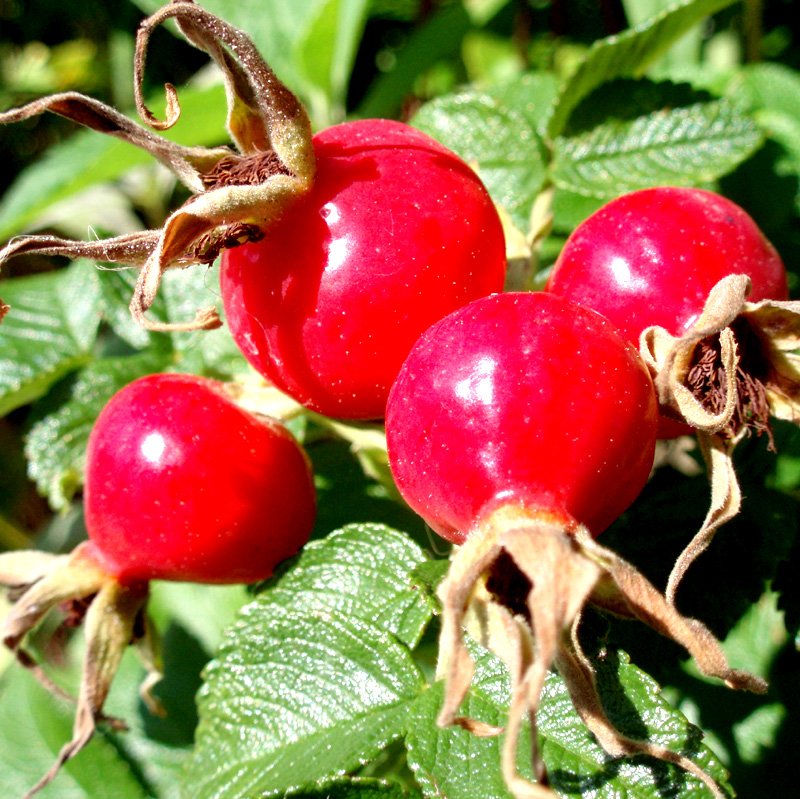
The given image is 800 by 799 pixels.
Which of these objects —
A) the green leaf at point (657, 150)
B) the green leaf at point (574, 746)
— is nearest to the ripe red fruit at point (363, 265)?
the green leaf at point (574, 746)

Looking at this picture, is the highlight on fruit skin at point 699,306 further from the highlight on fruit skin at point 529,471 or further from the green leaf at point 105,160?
the green leaf at point 105,160

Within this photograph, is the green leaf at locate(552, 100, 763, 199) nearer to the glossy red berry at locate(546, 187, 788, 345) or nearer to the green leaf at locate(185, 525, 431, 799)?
the glossy red berry at locate(546, 187, 788, 345)

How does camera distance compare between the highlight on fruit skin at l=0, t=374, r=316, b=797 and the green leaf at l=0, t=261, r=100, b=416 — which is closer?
the highlight on fruit skin at l=0, t=374, r=316, b=797

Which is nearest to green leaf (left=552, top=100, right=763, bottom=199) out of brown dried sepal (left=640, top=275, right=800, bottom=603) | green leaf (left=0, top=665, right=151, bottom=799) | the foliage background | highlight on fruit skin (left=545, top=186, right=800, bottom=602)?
the foliage background

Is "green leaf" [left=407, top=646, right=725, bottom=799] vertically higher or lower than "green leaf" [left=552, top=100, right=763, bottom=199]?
lower

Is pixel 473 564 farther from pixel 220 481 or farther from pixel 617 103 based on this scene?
pixel 617 103

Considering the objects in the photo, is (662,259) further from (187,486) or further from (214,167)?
(187,486)

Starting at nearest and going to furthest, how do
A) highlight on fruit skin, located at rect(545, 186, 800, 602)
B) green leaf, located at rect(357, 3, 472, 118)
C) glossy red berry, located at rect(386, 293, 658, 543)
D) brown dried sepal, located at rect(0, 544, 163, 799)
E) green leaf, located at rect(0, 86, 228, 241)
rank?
glossy red berry, located at rect(386, 293, 658, 543), highlight on fruit skin, located at rect(545, 186, 800, 602), brown dried sepal, located at rect(0, 544, 163, 799), green leaf, located at rect(0, 86, 228, 241), green leaf, located at rect(357, 3, 472, 118)

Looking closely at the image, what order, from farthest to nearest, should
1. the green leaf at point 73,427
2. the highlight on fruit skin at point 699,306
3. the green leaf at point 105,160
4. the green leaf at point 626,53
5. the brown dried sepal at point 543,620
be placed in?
the green leaf at point 105,160 < the green leaf at point 73,427 < the green leaf at point 626,53 < the highlight on fruit skin at point 699,306 < the brown dried sepal at point 543,620
